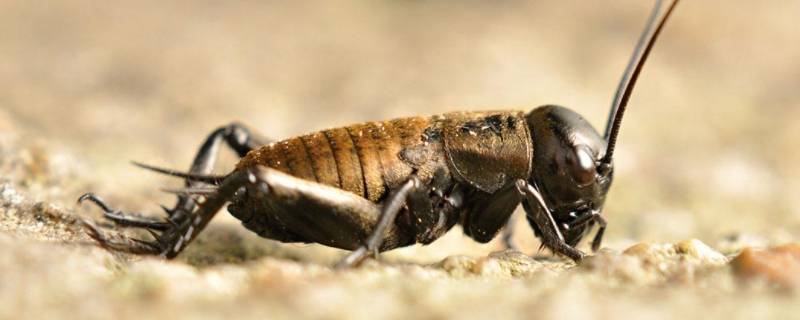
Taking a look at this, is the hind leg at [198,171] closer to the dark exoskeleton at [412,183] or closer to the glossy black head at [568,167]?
the dark exoskeleton at [412,183]

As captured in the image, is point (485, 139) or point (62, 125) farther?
point (62, 125)

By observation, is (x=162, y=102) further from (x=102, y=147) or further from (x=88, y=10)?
(x=88, y=10)

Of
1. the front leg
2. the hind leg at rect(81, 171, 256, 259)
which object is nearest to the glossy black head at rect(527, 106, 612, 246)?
the front leg

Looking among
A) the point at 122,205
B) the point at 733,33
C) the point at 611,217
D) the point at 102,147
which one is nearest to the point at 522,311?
the point at 122,205

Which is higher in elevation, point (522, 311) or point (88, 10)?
point (522, 311)

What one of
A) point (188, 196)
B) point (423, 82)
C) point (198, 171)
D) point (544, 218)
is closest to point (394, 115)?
point (423, 82)

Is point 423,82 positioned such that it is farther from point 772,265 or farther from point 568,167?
point 772,265

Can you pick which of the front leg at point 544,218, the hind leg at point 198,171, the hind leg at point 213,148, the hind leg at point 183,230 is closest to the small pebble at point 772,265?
the front leg at point 544,218
